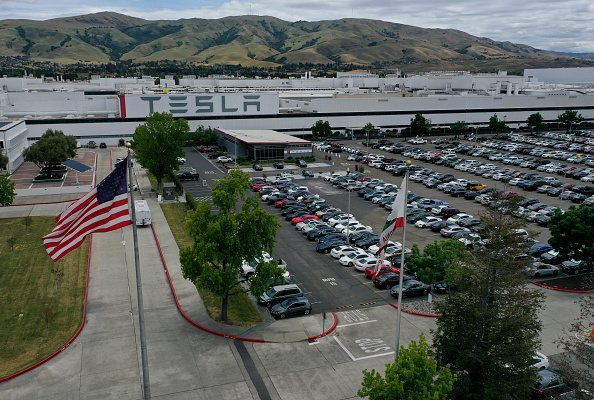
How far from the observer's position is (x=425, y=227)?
145 feet

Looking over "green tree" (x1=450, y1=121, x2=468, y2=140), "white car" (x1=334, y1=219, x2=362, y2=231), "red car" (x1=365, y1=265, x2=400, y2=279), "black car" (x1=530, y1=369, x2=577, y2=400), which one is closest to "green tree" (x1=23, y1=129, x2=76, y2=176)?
"white car" (x1=334, y1=219, x2=362, y2=231)

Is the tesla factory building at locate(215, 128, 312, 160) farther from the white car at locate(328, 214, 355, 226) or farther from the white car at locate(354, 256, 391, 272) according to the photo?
the white car at locate(354, 256, 391, 272)

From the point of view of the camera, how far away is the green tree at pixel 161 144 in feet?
176

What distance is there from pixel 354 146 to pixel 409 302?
2572 inches

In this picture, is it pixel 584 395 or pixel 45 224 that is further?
pixel 45 224

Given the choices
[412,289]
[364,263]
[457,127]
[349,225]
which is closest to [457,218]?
[349,225]

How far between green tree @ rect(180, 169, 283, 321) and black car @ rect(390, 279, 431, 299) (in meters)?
9.11

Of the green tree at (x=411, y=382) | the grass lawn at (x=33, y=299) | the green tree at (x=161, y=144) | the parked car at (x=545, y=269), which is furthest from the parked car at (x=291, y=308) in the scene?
the green tree at (x=161, y=144)

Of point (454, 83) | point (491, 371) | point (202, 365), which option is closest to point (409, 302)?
point (491, 371)

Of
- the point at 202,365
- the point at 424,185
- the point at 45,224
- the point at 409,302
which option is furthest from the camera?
the point at 424,185

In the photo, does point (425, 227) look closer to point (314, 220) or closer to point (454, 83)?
point (314, 220)

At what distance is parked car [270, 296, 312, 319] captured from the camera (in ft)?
87.3

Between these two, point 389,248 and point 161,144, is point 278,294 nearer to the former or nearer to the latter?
point 389,248

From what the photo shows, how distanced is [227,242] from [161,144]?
33193 millimetres
